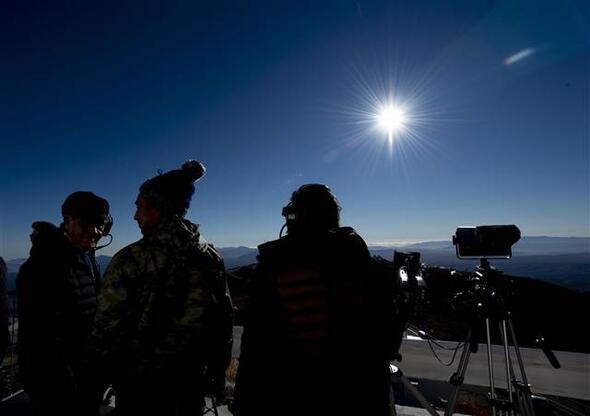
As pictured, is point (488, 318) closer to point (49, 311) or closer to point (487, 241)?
point (487, 241)

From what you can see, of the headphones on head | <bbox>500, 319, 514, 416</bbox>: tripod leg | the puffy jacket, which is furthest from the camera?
<bbox>500, 319, 514, 416</bbox>: tripod leg

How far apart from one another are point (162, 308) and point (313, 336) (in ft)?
3.18

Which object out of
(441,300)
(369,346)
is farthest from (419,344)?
(369,346)

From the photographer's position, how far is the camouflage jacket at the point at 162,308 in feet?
5.96

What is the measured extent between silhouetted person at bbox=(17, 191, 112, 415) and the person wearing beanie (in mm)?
250

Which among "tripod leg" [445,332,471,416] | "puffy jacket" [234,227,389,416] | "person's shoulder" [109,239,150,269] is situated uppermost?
"person's shoulder" [109,239,150,269]

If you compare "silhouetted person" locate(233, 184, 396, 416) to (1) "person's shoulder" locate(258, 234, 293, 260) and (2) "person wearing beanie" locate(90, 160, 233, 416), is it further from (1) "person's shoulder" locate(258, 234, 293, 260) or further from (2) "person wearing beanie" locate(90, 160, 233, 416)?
(2) "person wearing beanie" locate(90, 160, 233, 416)

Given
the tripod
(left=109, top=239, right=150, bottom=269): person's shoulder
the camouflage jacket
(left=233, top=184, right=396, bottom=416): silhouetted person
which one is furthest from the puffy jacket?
the tripod

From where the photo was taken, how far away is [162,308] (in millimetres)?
1912

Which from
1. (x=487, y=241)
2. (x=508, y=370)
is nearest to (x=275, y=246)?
(x=487, y=241)

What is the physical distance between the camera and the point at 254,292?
69.5 inches

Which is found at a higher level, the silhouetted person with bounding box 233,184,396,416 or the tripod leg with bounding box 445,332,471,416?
the silhouetted person with bounding box 233,184,396,416

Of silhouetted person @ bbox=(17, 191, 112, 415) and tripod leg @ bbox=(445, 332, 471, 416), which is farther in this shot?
tripod leg @ bbox=(445, 332, 471, 416)

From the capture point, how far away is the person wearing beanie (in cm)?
182
